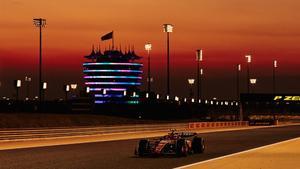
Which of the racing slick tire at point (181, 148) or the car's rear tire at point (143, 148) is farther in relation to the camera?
the car's rear tire at point (143, 148)

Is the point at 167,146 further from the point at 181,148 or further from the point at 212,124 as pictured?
the point at 212,124

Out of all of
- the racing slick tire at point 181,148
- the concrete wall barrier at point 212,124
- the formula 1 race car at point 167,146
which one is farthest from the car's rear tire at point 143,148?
the concrete wall barrier at point 212,124

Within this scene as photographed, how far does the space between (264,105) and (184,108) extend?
87.4 feet

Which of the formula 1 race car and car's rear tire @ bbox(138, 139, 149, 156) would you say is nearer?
the formula 1 race car

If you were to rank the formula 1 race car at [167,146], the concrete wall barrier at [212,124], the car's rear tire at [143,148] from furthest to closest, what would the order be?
the concrete wall barrier at [212,124] < the car's rear tire at [143,148] < the formula 1 race car at [167,146]

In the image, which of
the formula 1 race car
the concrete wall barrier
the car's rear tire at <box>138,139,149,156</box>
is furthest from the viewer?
the concrete wall barrier

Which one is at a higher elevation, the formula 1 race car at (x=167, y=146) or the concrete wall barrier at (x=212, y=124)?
the formula 1 race car at (x=167, y=146)

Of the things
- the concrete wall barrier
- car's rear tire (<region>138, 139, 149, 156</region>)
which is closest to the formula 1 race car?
car's rear tire (<region>138, 139, 149, 156</region>)

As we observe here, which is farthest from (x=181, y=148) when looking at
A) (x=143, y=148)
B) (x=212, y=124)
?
(x=212, y=124)

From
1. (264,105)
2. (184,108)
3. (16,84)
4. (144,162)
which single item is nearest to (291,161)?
(144,162)

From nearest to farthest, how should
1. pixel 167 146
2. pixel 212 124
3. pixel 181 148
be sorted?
pixel 167 146 < pixel 181 148 < pixel 212 124

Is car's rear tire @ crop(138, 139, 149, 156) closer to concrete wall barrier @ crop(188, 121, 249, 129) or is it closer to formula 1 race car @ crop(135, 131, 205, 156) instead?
formula 1 race car @ crop(135, 131, 205, 156)

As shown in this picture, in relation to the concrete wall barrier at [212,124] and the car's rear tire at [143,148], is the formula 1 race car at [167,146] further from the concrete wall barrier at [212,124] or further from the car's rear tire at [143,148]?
the concrete wall barrier at [212,124]

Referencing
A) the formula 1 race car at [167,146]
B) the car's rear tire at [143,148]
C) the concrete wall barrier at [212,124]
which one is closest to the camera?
the formula 1 race car at [167,146]
